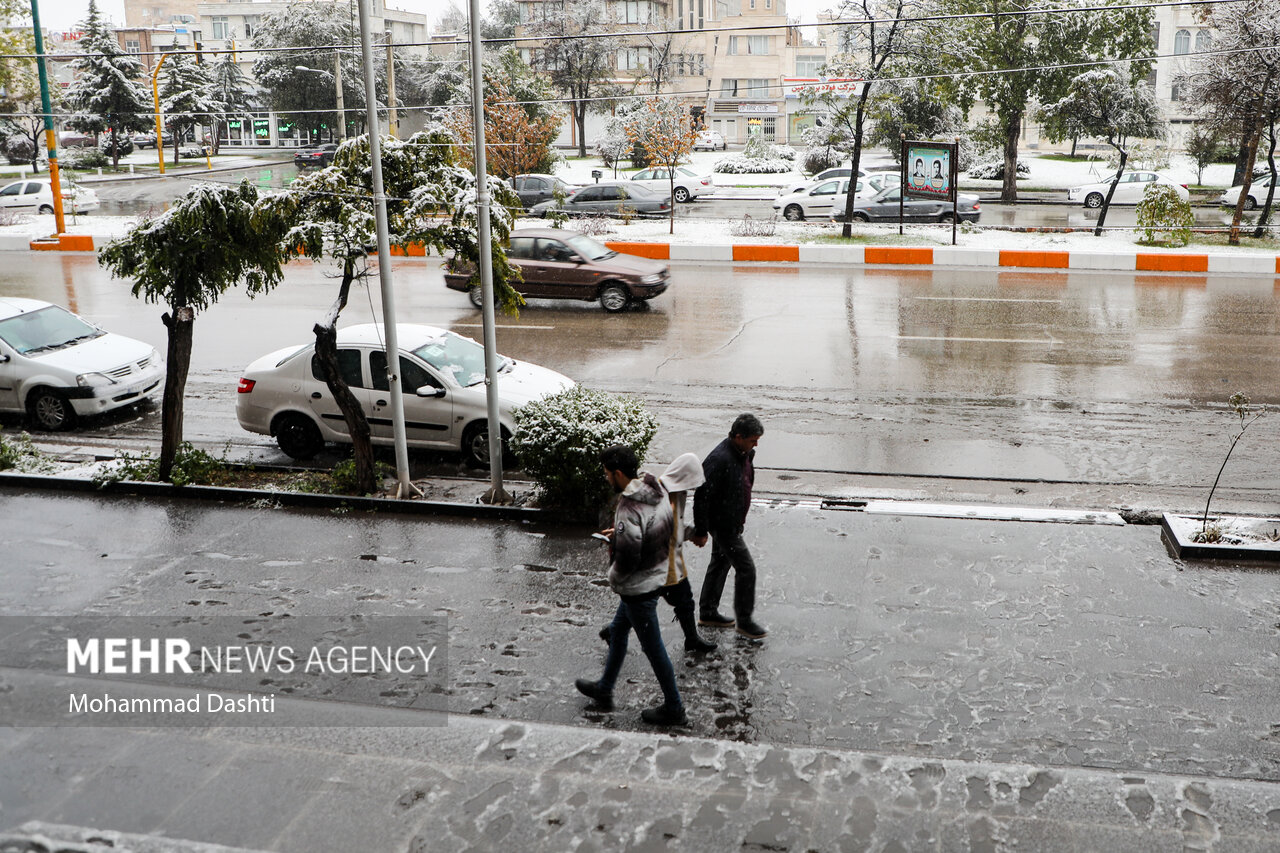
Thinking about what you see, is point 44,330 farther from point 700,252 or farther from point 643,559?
point 700,252

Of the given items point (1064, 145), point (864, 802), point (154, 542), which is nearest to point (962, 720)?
point (864, 802)

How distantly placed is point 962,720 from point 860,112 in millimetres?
23891

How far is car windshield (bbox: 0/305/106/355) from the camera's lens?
1328 centimetres

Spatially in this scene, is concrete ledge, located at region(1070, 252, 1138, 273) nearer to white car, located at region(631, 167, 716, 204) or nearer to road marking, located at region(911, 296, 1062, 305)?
road marking, located at region(911, 296, 1062, 305)

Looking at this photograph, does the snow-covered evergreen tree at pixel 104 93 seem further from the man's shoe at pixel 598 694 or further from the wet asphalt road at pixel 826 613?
the man's shoe at pixel 598 694

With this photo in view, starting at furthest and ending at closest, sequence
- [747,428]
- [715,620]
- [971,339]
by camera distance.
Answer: [971,339]
[715,620]
[747,428]

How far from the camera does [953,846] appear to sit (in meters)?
4.95

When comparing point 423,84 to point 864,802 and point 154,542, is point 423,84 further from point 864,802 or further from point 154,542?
point 864,802

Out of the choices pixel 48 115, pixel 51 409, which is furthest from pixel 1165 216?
pixel 48 115

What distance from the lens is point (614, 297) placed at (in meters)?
19.7

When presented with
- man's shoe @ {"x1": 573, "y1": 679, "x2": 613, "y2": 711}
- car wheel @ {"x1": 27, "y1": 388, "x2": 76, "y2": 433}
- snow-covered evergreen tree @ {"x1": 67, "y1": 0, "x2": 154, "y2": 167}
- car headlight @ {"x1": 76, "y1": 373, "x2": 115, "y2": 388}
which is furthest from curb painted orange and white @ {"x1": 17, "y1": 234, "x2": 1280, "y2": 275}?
snow-covered evergreen tree @ {"x1": 67, "y1": 0, "x2": 154, "y2": 167}

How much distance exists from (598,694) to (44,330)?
35.1ft

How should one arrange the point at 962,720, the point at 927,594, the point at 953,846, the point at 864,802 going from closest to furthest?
the point at 953,846
the point at 864,802
the point at 962,720
the point at 927,594

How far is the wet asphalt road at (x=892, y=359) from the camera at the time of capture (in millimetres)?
11727
